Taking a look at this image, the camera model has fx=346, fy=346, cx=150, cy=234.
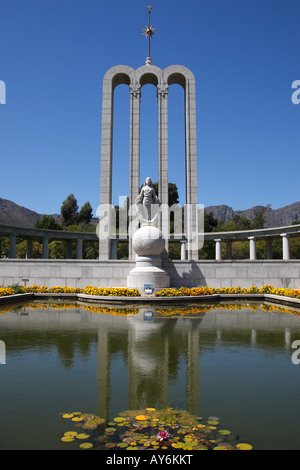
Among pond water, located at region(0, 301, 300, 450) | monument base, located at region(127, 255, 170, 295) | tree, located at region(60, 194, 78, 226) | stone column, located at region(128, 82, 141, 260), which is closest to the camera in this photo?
pond water, located at region(0, 301, 300, 450)

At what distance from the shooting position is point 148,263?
789 inches

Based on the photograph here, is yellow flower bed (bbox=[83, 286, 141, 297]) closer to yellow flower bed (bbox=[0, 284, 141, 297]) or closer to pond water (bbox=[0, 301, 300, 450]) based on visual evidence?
yellow flower bed (bbox=[0, 284, 141, 297])

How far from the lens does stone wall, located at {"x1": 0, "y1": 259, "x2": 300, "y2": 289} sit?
2066 centimetres

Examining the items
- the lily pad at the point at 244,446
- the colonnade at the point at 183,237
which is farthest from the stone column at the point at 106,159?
the lily pad at the point at 244,446

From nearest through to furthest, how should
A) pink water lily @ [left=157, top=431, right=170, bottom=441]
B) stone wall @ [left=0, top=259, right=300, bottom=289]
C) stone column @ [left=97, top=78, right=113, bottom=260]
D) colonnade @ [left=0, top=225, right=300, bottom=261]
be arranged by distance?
pink water lily @ [left=157, top=431, right=170, bottom=441] → stone wall @ [left=0, top=259, right=300, bottom=289] → stone column @ [left=97, top=78, right=113, bottom=260] → colonnade @ [left=0, top=225, right=300, bottom=261]

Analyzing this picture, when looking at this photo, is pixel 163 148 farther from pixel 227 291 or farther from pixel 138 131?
pixel 227 291

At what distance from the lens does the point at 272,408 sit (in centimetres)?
426

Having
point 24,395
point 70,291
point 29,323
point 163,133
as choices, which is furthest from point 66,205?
point 24,395

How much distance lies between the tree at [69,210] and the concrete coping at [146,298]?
72364 mm

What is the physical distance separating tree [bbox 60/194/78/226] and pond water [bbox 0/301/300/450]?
8071cm

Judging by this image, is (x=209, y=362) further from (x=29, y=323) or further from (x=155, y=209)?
(x=155, y=209)

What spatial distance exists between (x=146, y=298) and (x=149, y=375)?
10.4 meters

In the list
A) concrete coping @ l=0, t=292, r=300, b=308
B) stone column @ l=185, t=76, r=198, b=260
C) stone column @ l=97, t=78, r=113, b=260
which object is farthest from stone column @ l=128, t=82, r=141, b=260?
concrete coping @ l=0, t=292, r=300, b=308

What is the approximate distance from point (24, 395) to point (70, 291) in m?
14.8
